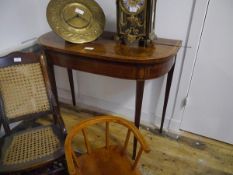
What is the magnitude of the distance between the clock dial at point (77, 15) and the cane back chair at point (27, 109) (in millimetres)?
352

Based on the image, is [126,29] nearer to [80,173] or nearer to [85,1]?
[85,1]

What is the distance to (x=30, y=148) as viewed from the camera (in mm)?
1186

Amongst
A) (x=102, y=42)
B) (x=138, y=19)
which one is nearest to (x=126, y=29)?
(x=138, y=19)

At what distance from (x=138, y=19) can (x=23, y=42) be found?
43.1 inches

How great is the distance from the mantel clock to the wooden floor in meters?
0.92

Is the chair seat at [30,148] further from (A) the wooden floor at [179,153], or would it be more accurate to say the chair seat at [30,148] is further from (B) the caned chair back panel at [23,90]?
(A) the wooden floor at [179,153]

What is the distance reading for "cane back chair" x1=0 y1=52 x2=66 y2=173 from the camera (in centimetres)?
115

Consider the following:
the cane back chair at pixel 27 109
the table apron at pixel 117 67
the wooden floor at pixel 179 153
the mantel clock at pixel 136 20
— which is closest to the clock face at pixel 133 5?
the mantel clock at pixel 136 20

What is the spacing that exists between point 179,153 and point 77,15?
1.39 m

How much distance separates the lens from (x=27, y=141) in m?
1.24

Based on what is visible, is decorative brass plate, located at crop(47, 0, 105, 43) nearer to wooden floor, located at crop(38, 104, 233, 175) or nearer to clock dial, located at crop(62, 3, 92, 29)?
clock dial, located at crop(62, 3, 92, 29)

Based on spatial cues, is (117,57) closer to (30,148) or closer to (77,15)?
(77,15)

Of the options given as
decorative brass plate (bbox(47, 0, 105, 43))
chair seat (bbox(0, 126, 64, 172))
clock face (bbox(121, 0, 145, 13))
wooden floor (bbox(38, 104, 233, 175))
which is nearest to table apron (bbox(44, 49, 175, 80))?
decorative brass plate (bbox(47, 0, 105, 43))

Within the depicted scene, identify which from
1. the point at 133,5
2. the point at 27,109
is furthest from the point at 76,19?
the point at 27,109
